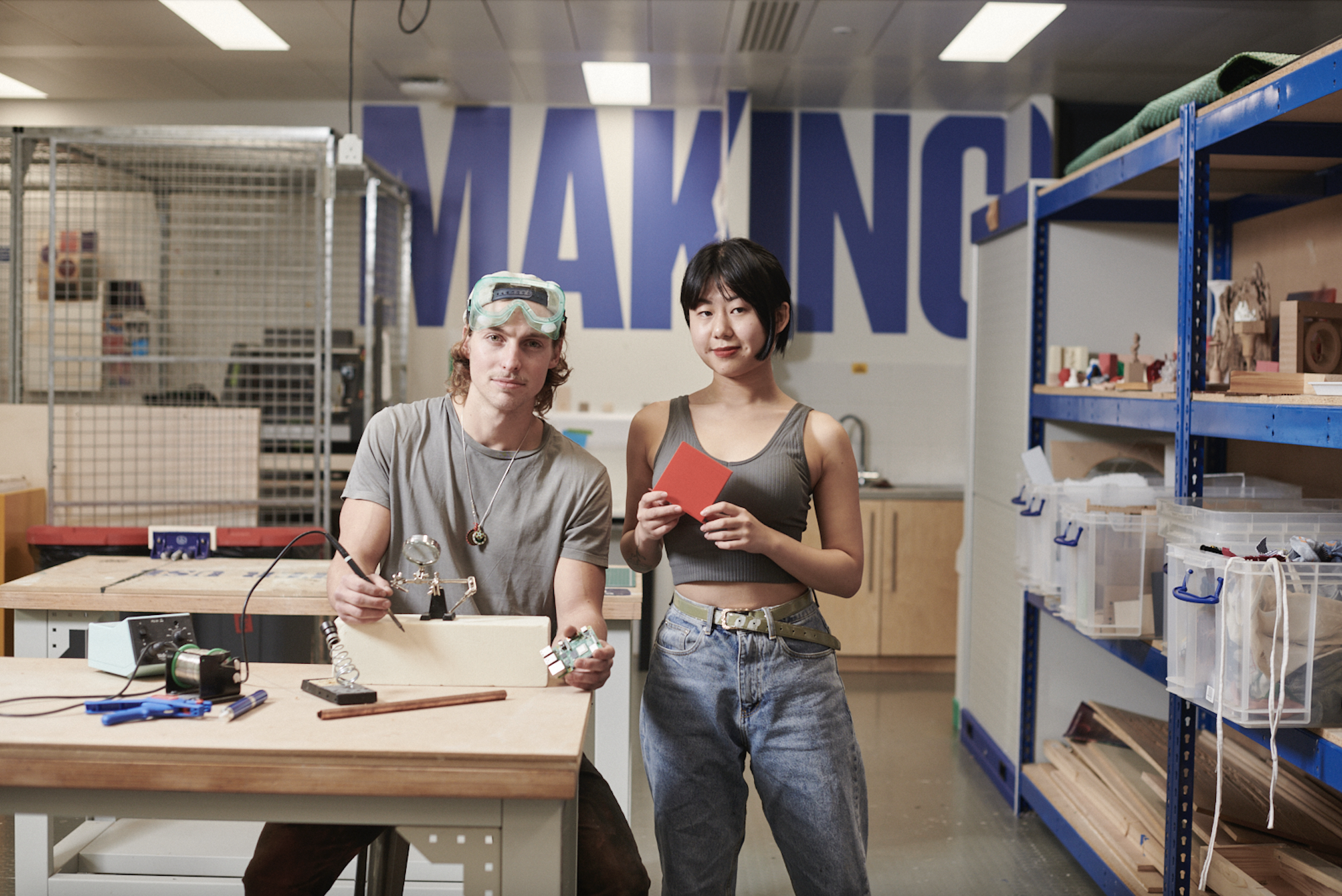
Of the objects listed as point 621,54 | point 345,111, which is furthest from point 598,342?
point 345,111

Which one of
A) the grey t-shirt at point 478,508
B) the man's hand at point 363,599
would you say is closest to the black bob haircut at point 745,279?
the grey t-shirt at point 478,508

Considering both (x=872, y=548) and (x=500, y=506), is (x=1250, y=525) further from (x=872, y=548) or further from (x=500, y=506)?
(x=872, y=548)

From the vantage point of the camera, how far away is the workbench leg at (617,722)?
8.66ft

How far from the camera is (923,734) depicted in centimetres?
422

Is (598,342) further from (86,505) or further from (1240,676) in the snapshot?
(1240,676)

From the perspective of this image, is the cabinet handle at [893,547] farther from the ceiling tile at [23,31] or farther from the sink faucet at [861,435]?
the ceiling tile at [23,31]

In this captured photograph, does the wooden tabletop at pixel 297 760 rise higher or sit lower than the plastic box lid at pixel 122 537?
lower

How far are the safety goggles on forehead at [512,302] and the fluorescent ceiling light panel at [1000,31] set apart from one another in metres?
3.30

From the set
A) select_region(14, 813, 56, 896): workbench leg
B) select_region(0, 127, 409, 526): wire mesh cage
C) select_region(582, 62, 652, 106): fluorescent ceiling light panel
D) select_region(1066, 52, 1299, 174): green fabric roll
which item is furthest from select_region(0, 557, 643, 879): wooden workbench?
select_region(582, 62, 652, 106): fluorescent ceiling light panel

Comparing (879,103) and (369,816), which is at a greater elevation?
(879,103)

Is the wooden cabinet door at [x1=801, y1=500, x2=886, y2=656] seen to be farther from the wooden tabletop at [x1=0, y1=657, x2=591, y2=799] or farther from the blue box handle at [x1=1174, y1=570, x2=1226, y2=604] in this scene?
the wooden tabletop at [x1=0, y1=657, x2=591, y2=799]

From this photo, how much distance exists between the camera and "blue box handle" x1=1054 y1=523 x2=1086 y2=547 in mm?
2576

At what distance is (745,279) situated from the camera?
166 centimetres

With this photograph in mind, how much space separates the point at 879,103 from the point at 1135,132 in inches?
127
